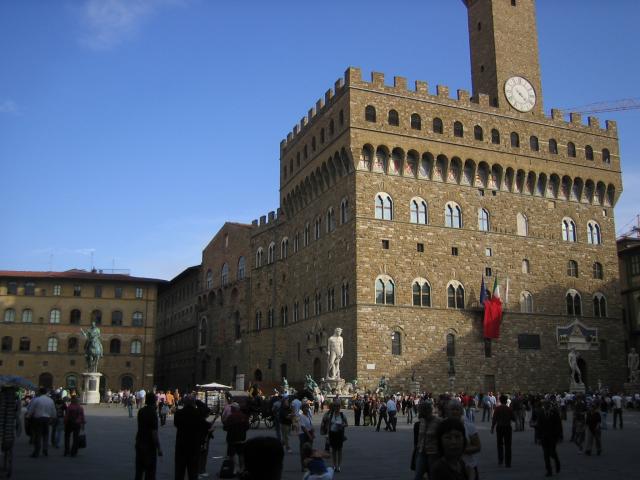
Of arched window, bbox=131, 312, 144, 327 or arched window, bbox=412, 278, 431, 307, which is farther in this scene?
arched window, bbox=131, 312, 144, 327

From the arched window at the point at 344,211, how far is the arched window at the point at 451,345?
8.67 metres

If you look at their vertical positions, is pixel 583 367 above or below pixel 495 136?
below

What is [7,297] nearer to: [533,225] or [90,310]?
[90,310]

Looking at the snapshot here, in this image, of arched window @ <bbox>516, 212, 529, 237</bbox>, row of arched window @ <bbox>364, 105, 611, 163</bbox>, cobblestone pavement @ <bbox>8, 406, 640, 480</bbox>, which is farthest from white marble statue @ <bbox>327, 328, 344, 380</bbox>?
arched window @ <bbox>516, 212, 529, 237</bbox>

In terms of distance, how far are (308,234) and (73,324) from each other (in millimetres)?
30981

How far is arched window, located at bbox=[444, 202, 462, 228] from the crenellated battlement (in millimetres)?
6109

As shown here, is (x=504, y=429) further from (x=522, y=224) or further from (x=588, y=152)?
Result: (x=588, y=152)

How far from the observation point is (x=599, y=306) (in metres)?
43.9

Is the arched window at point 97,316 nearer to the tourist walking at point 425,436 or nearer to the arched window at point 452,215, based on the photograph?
the arched window at point 452,215

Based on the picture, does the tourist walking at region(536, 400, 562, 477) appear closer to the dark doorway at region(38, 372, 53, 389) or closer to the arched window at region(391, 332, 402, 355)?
the arched window at region(391, 332, 402, 355)

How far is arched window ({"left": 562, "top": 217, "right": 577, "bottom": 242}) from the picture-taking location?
4372 cm

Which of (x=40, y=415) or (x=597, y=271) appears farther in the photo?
(x=597, y=271)

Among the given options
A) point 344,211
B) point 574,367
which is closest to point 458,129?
point 344,211

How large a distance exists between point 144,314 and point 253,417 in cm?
4413
